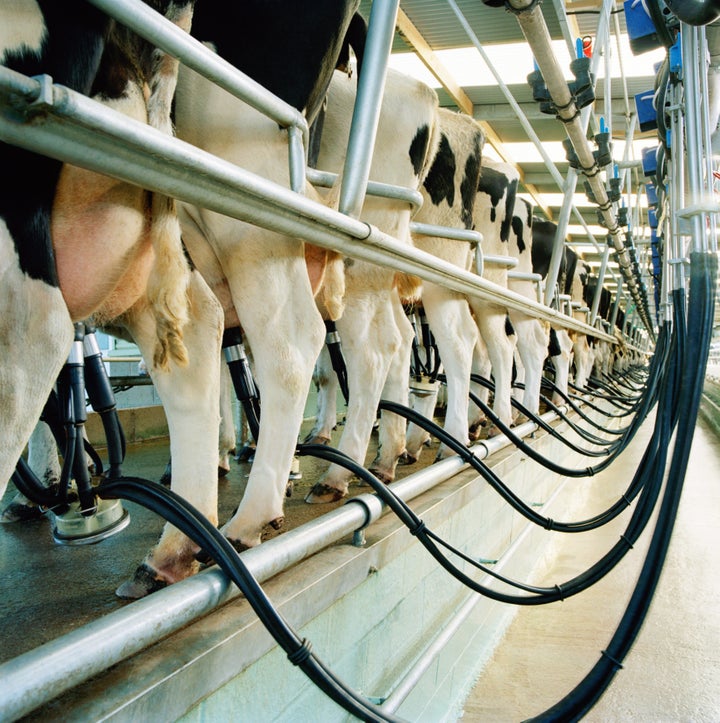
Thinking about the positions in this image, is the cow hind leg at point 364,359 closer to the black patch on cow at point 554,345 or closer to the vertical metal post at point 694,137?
the vertical metal post at point 694,137

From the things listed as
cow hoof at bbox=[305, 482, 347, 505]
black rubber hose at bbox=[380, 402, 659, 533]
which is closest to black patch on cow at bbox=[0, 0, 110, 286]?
cow hoof at bbox=[305, 482, 347, 505]

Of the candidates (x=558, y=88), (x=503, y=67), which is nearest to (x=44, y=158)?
(x=558, y=88)

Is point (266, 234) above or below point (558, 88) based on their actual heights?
below

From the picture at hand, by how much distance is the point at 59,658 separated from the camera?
0.67m

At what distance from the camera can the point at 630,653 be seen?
7.10 ft

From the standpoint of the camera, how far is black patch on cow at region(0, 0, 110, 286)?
0.78m

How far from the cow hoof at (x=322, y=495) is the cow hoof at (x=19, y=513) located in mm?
703

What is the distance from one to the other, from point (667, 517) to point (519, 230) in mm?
4196

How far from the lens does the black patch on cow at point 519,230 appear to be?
5047 millimetres

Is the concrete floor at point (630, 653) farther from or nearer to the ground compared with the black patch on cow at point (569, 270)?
nearer to the ground

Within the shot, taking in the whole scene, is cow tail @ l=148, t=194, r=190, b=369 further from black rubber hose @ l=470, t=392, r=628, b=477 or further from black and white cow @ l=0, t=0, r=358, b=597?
black rubber hose @ l=470, t=392, r=628, b=477

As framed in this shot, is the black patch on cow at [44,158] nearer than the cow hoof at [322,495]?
Yes

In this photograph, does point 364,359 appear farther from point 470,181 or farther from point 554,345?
point 554,345

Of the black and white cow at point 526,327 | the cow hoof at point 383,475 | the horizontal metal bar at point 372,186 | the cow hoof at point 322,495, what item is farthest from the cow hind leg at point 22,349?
the black and white cow at point 526,327
